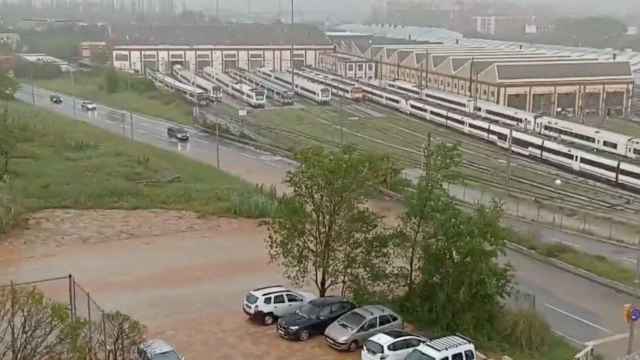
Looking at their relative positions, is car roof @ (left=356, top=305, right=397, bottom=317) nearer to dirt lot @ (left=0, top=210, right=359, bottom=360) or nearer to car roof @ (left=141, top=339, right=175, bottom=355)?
dirt lot @ (left=0, top=210, right=359, bottom=360)

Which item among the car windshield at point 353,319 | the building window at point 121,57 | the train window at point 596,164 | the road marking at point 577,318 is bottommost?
the train window at point 596,164

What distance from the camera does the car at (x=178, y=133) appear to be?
16.1 metres

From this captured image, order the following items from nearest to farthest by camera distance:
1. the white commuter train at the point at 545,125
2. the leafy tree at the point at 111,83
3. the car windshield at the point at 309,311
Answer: the car windshield at the point at 309,311 → the white commuter train at the point at 545,125 → the leafy tree at the point at 111,83

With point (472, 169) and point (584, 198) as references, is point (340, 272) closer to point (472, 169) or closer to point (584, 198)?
point (584, 198)

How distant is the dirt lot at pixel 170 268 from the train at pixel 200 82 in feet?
42.1

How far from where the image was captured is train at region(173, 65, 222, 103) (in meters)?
22.1

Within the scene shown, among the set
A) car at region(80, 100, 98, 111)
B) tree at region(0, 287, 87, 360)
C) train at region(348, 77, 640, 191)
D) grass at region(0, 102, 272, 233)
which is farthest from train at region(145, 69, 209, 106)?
tree at region(0, 287, 87, 360)

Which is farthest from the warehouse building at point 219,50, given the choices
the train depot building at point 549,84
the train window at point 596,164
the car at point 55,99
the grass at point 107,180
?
the train window at point 596,164

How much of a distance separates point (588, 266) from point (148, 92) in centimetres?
1702

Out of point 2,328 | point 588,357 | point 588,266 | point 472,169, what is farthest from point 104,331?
point 472,169

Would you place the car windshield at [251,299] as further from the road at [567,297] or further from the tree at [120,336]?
the road at [567,297]

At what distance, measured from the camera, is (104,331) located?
4.25 metres

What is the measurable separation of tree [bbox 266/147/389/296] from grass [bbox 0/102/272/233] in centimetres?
344

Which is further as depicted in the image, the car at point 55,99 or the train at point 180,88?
the car at point 55,99
